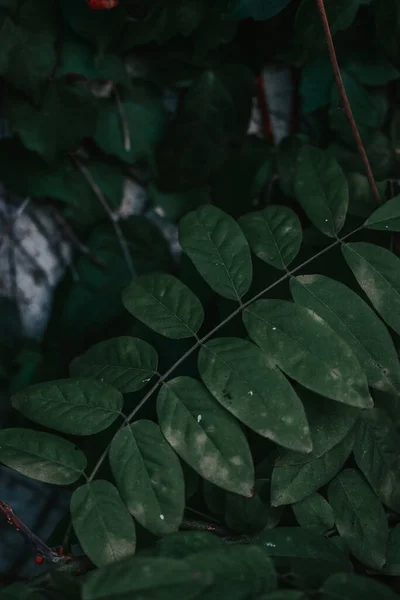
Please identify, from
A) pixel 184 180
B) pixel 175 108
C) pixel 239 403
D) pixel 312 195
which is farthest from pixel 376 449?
pixel 175 108

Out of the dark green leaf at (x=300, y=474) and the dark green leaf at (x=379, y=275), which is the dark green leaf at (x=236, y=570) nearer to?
the dark green leaf at (x=300, y=474)

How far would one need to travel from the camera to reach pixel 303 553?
2.85 feet

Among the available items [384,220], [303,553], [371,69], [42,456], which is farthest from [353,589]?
[371,69]

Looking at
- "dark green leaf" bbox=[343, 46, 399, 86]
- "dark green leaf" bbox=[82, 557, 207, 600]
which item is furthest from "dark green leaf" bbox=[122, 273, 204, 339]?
"dark green leaf" bbox=[343, 46, 399, 86]

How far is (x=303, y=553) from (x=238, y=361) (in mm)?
273

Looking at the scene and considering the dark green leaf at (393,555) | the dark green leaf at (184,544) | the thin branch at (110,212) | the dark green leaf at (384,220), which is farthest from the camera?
the thin branch at (110,212)

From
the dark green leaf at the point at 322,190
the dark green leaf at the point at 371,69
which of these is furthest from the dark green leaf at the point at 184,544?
the dark green leaf at the point at 371,69

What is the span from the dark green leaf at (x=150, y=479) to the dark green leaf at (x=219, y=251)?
24cm

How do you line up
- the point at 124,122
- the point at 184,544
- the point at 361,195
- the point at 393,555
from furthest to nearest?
1. the point at 124,122
2. the point at 361,195
3. the point at 393,555
4. the point at 184,544

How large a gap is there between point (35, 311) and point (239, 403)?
2.59 ft

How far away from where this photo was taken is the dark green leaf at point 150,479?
0.85 meters

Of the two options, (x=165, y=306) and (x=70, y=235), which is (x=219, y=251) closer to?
(x=165, y=306)

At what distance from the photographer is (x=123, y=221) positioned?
1442mm

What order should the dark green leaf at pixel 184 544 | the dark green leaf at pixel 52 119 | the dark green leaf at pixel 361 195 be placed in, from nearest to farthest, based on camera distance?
1. the dark green leaf at pixel 184 544
2. the dark green leaf at pixel 361 195
3. the dark green leaf at pixel 52 119
